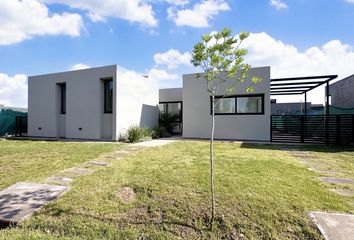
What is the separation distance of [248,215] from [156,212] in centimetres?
131

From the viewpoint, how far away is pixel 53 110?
13.1 metres

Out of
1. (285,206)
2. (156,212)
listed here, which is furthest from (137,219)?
(285,206)

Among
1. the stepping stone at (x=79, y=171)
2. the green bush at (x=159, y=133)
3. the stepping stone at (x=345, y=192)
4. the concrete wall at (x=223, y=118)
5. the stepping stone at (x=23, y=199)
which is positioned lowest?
the stepping stone at (x=23, y=199)

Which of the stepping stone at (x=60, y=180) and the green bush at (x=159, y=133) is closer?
the stepping stone at (x=60, y=180)

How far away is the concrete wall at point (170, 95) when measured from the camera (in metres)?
15.3

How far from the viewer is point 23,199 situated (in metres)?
3.42

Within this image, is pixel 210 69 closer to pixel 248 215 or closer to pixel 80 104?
pixel 248 215

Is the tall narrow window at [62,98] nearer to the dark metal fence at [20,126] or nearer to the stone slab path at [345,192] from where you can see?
the dark metal fence at [20,126]

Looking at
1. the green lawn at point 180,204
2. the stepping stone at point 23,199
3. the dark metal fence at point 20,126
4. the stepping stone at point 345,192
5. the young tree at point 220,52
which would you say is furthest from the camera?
the dark metal fence at point 20,126

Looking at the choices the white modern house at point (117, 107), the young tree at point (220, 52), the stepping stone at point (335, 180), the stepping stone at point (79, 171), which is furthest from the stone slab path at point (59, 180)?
the white modern house at point (117, 107)

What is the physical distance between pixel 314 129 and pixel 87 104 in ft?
39.7

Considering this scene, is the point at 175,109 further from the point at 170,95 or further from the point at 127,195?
the point at 127,195

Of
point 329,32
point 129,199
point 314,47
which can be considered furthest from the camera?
point 314,47

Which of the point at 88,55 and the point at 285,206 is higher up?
the point at 88,55
